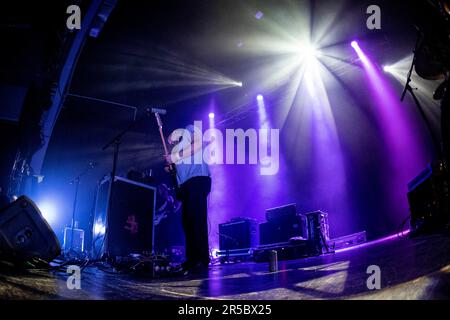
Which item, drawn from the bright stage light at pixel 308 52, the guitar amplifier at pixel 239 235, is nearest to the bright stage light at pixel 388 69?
the bright stage light at pixel 308 52

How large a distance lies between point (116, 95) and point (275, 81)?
4.32m

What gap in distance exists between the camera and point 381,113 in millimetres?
7129

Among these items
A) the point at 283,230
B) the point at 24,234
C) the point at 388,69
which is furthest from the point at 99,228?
the point at 388,69

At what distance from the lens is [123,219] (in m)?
4.04

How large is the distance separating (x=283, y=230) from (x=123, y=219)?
3.51m

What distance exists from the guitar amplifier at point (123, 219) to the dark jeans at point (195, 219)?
4.25ft

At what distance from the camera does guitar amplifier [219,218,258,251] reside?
6457mm

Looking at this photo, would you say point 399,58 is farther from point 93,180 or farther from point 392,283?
point 93,180

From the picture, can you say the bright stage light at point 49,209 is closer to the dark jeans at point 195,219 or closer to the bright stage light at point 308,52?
the dark jeans at point 195,219

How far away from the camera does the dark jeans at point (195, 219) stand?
300 centimetres

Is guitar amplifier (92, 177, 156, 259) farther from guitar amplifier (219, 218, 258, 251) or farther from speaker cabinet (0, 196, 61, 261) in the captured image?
guitar amplifier (219, 218, 258, 251)

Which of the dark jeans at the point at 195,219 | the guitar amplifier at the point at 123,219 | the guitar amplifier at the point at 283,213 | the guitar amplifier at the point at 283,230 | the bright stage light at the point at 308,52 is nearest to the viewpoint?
A: the dark jeans at the point at 195,219

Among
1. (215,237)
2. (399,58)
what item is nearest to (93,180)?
(215,237)

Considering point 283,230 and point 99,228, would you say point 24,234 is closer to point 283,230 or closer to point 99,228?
point 99,228
